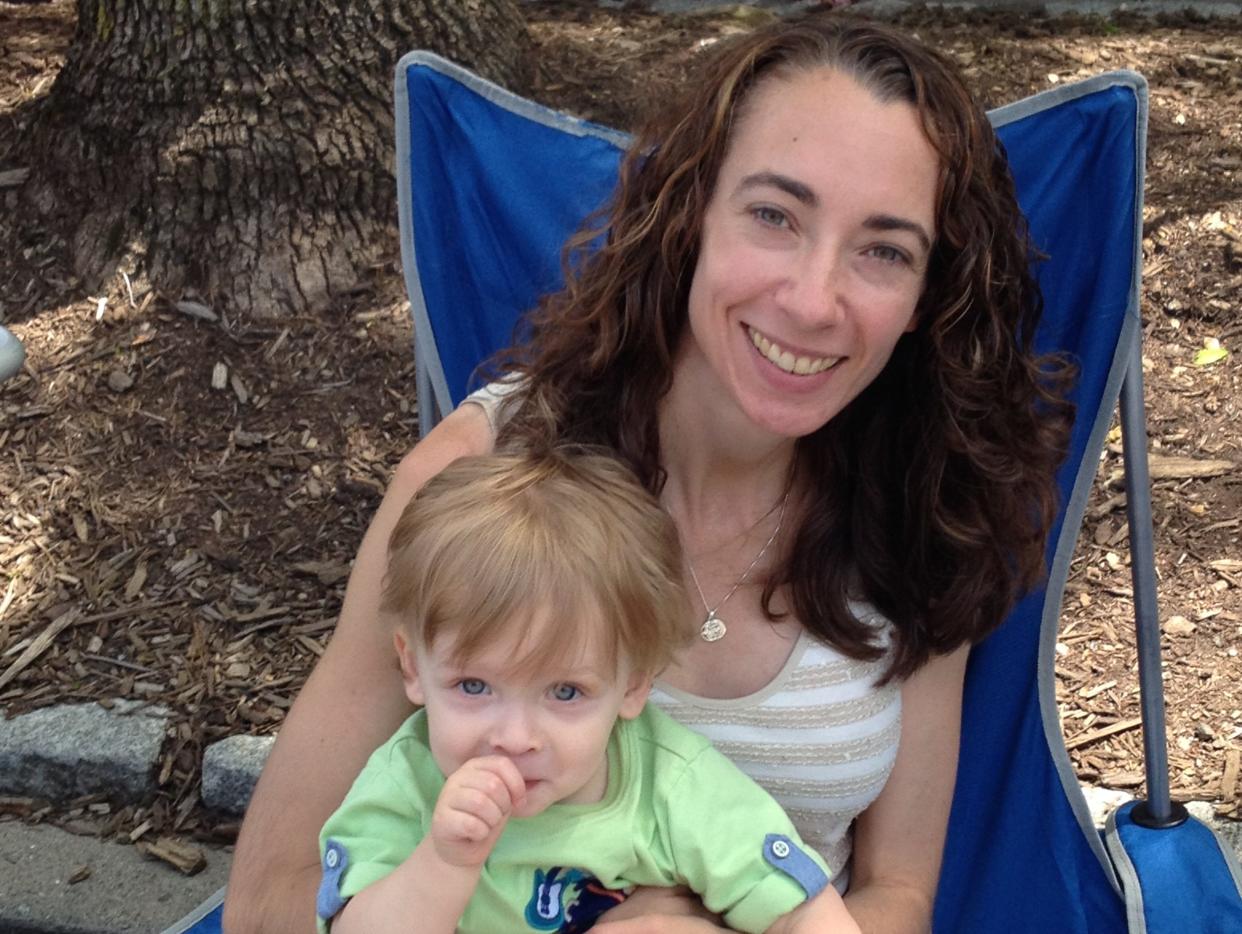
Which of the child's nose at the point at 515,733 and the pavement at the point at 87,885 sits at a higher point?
the child's nose at the point at 515,733

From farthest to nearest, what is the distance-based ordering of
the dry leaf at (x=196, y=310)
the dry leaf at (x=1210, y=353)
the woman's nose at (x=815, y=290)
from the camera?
the dry leaf at (x=196, y=310), the dry leaf at (x=1210, y=353), the woman's nose at (x=815, y=290)

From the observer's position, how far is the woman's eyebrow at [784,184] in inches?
69.6

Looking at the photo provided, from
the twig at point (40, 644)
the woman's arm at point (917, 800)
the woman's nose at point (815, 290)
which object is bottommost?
the twig at point (40, 644)

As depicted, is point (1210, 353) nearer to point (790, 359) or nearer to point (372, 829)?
point (790, 359)

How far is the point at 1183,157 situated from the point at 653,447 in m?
2.62

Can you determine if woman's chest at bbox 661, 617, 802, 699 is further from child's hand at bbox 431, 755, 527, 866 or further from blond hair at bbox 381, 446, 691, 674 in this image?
child's hand at bbox 431, 755, 527, 866

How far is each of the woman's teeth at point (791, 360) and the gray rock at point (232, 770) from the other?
5.20 feet

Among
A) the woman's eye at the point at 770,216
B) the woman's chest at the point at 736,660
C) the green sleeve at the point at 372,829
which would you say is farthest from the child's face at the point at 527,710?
the woman's eye at the point at 770,216

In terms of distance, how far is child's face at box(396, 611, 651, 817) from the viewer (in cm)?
154

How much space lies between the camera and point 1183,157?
4.07 metres

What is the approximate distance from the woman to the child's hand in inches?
9.9

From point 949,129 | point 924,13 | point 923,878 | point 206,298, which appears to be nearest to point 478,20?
point 206,298

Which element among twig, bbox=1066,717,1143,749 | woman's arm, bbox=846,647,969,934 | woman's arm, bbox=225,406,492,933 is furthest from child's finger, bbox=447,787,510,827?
twig, bbox=1066,717,1143,749

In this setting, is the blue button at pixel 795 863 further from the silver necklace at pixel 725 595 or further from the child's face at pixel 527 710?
the silver necklace at pixel 725 595
